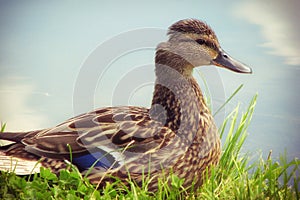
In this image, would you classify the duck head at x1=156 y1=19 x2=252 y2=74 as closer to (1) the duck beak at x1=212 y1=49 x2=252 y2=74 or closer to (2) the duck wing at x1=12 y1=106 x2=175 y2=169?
(1) the duck beak at x1=212 y1=49 x2=252 y2=74

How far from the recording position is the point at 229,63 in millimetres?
1372

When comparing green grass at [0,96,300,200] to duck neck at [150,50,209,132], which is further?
duck neck at [150,50,209,132]

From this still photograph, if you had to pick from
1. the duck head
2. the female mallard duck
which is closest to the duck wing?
the female mallard duck

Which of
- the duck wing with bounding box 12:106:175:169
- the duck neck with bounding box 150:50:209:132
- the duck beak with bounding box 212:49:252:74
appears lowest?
the duck wing with bounding box 12:106:175:169

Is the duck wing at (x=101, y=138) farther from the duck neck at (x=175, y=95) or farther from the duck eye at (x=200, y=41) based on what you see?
the duck eye at (x=200, y=41)

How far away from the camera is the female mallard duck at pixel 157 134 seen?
4.22ft

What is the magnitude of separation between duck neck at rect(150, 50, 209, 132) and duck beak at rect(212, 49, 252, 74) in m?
0.10

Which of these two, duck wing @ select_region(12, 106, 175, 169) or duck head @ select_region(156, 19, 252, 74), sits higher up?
duck head @ select_region(156, 19, 252, 74)

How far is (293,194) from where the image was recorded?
126cm

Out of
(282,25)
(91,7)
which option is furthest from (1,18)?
(282,25)

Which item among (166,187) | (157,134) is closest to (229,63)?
(157,134)

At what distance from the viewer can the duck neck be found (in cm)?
139

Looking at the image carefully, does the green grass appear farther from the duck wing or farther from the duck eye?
the duck eye

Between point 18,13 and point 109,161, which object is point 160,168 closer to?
point 109,161
